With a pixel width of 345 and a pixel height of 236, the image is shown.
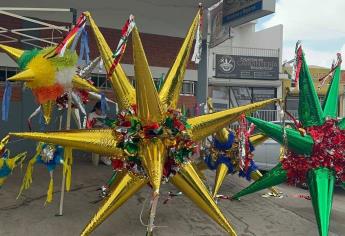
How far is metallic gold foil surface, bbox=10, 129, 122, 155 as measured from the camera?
12.1 ft

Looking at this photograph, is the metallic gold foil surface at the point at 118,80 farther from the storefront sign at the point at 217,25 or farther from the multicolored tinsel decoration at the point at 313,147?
the storefront sign at the point at 217,25

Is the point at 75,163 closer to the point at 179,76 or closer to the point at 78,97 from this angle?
the point at 78,97

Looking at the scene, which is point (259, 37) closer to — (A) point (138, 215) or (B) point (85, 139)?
(A) point (138, 215)

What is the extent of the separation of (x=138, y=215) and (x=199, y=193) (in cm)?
130

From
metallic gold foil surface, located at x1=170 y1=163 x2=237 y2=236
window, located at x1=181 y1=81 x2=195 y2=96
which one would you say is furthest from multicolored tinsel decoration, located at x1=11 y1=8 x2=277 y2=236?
window, located at x1=181 y1=81 x2=195 y2=96

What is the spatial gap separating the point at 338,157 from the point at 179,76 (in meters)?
1.85

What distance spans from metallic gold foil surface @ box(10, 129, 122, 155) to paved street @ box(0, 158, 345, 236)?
103 cm

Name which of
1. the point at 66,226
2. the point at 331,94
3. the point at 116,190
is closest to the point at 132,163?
the point at 116,190

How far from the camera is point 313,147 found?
439 centimetres

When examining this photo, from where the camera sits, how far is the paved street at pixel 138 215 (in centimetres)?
447

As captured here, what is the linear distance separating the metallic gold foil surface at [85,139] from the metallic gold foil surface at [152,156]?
0.25m

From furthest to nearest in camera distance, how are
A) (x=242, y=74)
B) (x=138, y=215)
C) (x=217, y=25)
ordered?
(x=242, y=74)
(x=217, y=25)
(x=138, y=215)

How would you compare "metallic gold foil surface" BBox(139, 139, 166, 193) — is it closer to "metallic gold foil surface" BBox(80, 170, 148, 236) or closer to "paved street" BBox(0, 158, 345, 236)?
"metallic gold foil surface" BBox(80, 170, 148, 236)

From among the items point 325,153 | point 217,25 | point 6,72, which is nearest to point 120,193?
point 325,153
